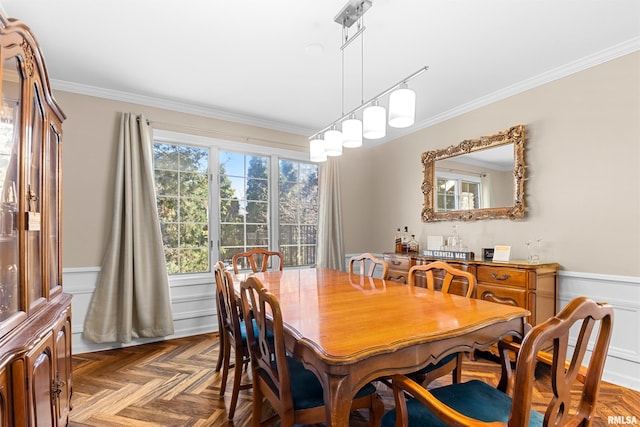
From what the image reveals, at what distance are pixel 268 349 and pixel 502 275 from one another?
2116mm

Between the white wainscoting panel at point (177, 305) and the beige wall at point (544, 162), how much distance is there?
6.1 inches

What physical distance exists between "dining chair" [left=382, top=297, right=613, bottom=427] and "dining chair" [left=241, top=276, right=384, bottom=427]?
231 millimetres

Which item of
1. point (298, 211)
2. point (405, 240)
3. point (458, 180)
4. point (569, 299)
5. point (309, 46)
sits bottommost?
point (569, 299)

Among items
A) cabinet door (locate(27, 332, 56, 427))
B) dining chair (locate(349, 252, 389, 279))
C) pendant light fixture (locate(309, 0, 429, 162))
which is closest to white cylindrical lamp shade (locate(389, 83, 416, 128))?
pendant light fixture (locate(309, 0, 429, 162))

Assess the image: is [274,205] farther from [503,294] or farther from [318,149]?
[503,294]

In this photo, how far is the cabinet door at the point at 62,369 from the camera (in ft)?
5.39

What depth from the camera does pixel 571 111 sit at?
266cm

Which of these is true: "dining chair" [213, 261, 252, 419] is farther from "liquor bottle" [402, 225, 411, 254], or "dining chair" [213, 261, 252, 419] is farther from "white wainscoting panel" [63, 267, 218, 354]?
"liquor bottle" [402, 225, 411, 254]

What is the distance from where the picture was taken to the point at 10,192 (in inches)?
52.5

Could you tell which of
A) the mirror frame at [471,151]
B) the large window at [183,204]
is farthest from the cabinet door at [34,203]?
the mirror frame at [471,151]

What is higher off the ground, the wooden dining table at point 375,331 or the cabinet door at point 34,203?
the cabinet door at point 34,203

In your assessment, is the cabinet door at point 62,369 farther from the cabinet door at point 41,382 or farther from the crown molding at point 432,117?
A: the crown molding at point 432,117

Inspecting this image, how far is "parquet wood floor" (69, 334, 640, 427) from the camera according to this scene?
200cm

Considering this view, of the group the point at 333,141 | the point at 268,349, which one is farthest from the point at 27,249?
the point at 333,141
